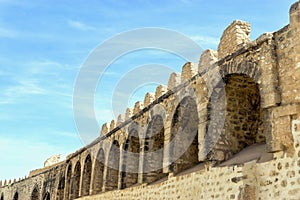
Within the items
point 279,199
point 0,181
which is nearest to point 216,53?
point 279,199

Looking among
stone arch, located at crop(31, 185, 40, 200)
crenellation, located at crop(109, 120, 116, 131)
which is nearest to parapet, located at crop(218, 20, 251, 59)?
crenellation, located at crop(109, 120, 116, 131)

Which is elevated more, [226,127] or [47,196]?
[226,127]

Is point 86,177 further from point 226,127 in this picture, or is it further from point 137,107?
point 226,127

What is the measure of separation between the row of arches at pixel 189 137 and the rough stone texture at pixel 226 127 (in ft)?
0.07

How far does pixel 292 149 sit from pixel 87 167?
511 inches

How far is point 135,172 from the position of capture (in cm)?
1295

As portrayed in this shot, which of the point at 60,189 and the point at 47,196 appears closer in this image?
the point at 60,189

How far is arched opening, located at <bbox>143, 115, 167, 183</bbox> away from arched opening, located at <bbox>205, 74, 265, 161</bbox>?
335 cm

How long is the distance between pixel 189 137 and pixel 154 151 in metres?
1.75

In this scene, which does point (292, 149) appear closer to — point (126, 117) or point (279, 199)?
point (279, 199)

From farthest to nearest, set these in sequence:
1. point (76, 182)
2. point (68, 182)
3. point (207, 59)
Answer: point (68, 182) → point (76, 182) → point (207, 59)

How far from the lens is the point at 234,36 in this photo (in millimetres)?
8242

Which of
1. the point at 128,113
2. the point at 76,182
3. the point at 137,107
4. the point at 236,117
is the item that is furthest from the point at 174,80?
the point at 76,182

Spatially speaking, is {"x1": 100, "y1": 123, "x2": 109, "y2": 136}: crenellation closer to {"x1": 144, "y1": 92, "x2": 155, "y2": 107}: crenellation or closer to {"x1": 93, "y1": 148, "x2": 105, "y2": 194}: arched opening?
{"x1": 93, "y1": 148, "x2": 105, "y2": 194}: arched opening
